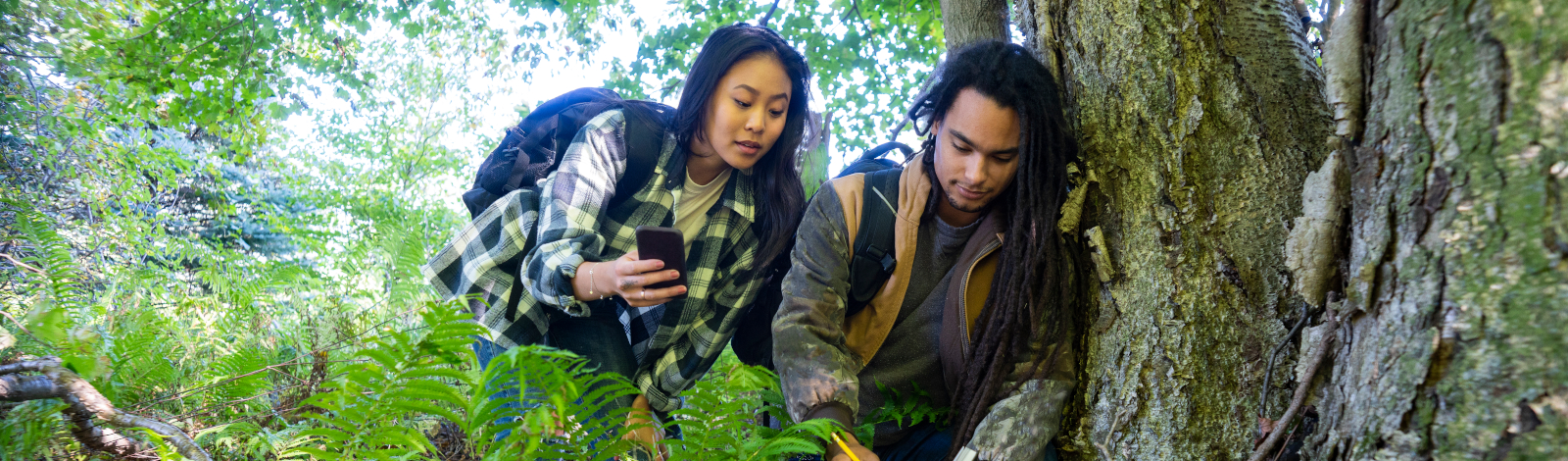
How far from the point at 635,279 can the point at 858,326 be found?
0.64m

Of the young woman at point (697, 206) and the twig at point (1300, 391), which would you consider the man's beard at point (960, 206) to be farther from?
the twig at point (1300, 391)

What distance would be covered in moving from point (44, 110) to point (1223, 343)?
594 cm

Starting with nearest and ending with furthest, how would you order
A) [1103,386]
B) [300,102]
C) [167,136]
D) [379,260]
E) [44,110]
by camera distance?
[1103,386] → [44,110] → [300,102] → [379,260] → [167,136]

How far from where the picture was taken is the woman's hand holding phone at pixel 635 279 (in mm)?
1839

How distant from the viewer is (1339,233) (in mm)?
1214

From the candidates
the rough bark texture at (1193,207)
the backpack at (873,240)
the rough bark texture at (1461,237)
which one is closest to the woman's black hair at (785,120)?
the backpack at (873,240)

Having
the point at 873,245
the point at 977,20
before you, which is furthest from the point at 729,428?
the point at 977,20

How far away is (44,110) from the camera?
4.22 meters

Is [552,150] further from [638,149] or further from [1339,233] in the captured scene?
[1339,233]

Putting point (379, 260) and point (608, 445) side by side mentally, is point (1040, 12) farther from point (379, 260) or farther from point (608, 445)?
point (379, 260)

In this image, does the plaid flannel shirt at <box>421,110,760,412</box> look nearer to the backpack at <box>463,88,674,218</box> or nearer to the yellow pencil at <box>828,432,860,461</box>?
the backpack at <box>463,88,674,218</box>

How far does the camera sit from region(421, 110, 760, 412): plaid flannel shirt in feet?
6.89

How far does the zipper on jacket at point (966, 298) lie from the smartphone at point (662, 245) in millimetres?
726

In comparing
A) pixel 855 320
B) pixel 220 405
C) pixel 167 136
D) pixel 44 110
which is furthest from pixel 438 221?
pixel 855 320
